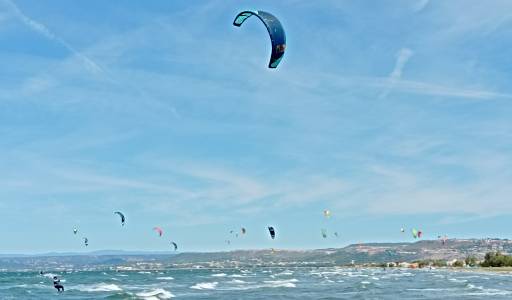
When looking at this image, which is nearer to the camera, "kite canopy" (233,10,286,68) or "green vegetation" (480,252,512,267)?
"kite canopy" (233,10,286,68)

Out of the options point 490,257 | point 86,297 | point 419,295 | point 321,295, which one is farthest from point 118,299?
point 490,257

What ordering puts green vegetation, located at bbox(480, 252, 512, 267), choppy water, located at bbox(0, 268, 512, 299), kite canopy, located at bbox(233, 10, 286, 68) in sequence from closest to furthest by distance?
kite canopy, located at bbox(233, 10, 286, 68) → choppy water, located at bbox(0, 268, 512, 299) → green vegetation, located at bbox(480, 252, 512, 267)

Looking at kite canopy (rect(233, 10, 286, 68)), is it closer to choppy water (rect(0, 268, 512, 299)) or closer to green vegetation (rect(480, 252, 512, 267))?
choppy water (rect(0, 268, 512, 299))

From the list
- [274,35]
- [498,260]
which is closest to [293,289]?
[274,35]

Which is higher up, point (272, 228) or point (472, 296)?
point (272, 228)

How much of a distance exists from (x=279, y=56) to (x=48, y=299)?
136ft

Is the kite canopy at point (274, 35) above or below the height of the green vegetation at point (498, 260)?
below

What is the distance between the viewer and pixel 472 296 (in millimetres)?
45656

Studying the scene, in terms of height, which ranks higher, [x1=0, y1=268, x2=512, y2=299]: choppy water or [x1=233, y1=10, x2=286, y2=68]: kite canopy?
[x1=233, y1=10, x2=286, y2=68]: kite canopy

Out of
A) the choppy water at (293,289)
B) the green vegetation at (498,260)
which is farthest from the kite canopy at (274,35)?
the green vegetation at (498,260)

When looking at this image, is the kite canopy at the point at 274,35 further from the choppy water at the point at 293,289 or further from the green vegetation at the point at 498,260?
the green vegetation at the point at 498,260

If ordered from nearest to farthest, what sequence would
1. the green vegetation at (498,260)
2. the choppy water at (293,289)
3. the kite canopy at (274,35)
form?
the kite canopy at (274,35), the choppy water at (293,289), the green vegetation at (498,260)

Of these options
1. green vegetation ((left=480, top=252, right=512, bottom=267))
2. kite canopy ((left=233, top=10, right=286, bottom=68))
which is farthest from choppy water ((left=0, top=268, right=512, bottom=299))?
green vegetation ((left=480, top=252, right=512, bottom=267))

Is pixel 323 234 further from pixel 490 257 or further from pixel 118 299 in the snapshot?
pixel 490 257
